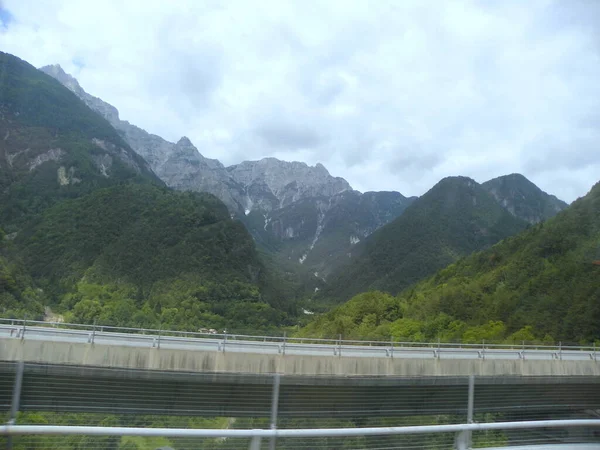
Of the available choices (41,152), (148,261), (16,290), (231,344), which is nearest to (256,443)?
(231,344)

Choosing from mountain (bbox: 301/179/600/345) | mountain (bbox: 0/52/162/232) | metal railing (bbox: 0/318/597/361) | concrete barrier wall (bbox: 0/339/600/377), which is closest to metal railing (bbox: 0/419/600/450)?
concrete barrier wall (bbox: 0/339/600/377)

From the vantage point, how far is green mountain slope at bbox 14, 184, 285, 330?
89.9m

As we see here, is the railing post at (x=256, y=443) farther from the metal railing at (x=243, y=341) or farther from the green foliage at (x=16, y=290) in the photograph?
the green foliage at (x=16, y=290)

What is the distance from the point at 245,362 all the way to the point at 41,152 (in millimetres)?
160776

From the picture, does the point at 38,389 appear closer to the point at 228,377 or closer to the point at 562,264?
the point at 228,377

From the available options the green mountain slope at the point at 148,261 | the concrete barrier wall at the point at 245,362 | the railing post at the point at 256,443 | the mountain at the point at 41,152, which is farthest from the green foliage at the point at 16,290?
the railing post at the point at 256,443

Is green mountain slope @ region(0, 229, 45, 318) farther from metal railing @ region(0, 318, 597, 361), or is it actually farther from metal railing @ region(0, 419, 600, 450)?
metal railing @ region(0, 419, 600, 450)

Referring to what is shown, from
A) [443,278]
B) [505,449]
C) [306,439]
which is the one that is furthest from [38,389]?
[443,278]

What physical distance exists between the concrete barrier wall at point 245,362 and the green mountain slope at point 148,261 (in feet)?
204

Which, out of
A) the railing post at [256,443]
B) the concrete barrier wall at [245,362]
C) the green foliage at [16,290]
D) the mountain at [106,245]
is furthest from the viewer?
the mountain at [106,245]

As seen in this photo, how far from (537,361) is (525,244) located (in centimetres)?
7034

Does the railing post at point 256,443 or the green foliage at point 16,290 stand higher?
the green foliage at point 16,290

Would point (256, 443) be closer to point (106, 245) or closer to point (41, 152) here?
point (106, 245)

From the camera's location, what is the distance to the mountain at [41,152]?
13538 cm
